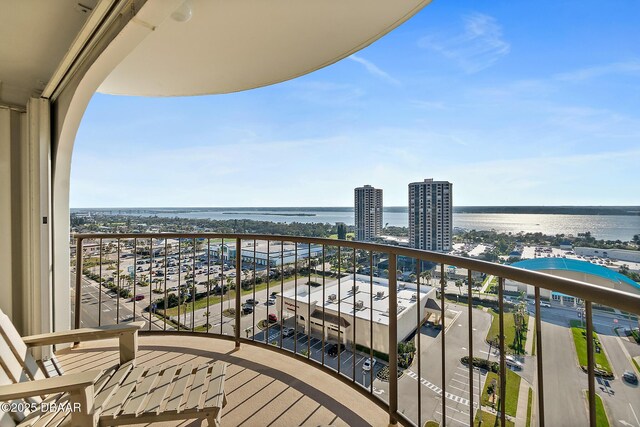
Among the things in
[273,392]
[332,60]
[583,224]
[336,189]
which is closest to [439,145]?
[336,189]

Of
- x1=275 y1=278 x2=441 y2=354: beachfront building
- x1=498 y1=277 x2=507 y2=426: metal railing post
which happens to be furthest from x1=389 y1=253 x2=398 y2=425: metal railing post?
x1=498 y1=277 x2=507 y2=426: metal railing post

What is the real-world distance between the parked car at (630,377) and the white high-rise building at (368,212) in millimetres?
4302

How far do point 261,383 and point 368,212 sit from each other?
461cm

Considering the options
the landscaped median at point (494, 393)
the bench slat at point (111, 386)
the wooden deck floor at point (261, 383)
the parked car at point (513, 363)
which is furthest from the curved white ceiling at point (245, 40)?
the wooden deck floor at point (261, 383)

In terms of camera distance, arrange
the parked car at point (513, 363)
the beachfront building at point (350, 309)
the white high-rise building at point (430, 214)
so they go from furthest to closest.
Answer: the white high-rise building at point (430, 214), the beachfront building at point (350, 309), the parked car at point (513, 363)

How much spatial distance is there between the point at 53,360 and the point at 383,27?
428 cm

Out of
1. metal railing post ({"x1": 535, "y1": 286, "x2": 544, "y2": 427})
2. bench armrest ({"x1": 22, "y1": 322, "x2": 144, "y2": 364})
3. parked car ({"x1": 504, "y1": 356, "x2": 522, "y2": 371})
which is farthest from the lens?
bench armrest ({"x1": 22, "y1": 322, "x2": 144, "y2": 364})

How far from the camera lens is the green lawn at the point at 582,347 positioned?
1.02 metres

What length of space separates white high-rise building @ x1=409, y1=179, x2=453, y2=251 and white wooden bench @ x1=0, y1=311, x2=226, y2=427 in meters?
3.71

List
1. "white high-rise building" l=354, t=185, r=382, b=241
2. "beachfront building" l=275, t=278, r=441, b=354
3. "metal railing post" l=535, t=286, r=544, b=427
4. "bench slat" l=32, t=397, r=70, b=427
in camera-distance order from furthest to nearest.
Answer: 1. "white high-rise building" l=354, t=185, r=382, b=241
2. "beachfront building" l=275, t=278, r=441, b=354
3. "bench slat" l=32, t=397, r=70, b=427
4. "metal railing post" l=535, t=286, r=544, b=427

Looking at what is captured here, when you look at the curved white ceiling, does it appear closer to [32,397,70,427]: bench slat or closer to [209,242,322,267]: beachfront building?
[209,242,322,267]: beachfront building

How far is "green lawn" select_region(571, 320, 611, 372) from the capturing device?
102cm

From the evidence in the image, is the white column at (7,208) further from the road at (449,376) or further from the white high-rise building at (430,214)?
the white high-rise building at (430,214)

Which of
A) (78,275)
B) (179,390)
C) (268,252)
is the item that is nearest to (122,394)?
(179,390)
